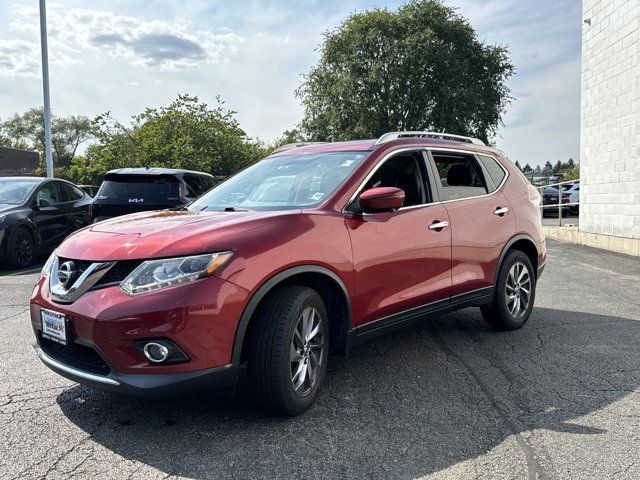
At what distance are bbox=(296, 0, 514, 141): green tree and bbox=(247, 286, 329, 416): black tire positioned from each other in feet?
99.3

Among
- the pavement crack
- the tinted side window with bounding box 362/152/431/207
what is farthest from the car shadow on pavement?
the tinted side window with bounding box 362/152/431/207

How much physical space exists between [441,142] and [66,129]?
7964 cm

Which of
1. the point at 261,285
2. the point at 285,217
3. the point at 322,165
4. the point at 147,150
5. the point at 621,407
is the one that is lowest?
the point at 621,407

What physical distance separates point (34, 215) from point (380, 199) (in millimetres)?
7951

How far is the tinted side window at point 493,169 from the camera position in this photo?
5.21 metres

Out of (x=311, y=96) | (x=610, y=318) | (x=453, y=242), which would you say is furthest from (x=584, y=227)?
(x=311, y=96)

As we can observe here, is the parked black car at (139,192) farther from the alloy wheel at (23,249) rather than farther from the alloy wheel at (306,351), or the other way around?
the alloy wheel at (306,351)

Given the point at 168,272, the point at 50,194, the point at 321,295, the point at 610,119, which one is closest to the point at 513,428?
the point at 321,295

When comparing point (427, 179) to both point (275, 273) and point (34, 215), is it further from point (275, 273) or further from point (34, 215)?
point (34, 215)

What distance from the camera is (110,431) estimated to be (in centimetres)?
316

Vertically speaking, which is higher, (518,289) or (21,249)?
(21,249)

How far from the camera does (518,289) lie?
534 centimetres

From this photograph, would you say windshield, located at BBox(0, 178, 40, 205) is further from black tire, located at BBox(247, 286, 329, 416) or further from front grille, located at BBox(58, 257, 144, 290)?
black tire, located at BBox(247, 286, 329, 416)

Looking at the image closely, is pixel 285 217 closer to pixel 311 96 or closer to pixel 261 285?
pixel 261 285
